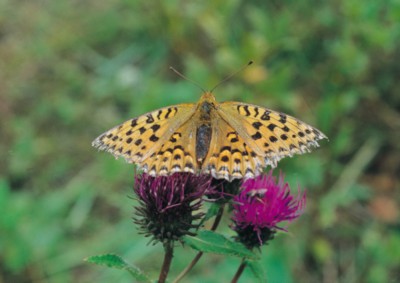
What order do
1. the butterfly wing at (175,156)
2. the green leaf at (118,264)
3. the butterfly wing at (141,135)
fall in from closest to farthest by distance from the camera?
the green leaf at (118,264)
the butterfly wing at (175,156)
the butterfly wing at (141,135)

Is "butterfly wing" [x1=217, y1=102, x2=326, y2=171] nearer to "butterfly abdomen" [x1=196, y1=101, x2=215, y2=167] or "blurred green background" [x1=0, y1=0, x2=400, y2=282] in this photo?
"butterfly abdomen" [x1=196, y1=101, x2=215, y2=167]

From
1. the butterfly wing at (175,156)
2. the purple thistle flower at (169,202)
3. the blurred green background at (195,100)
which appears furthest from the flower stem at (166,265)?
the blurred green background at (195,100)

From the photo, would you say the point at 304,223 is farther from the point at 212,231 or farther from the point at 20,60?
the point at 20,60

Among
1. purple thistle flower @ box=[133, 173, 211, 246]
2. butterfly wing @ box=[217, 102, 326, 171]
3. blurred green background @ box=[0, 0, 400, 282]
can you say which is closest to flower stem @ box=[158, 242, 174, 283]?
purple thistle flower @ box=[133, 173, 211, 246]

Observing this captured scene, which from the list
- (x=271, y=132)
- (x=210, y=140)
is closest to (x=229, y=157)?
(x=210, y=140)

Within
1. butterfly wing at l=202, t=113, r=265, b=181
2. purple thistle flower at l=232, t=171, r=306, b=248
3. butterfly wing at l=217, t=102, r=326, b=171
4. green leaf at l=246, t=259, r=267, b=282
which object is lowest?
green leaf at l=246, t=259, r=267, b=282

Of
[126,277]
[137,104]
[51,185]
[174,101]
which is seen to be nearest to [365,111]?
[174,101]

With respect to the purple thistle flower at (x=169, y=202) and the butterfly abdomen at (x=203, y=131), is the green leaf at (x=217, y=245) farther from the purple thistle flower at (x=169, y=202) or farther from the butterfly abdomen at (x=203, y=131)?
the butterfly abdomen at (x=203, y=131)
